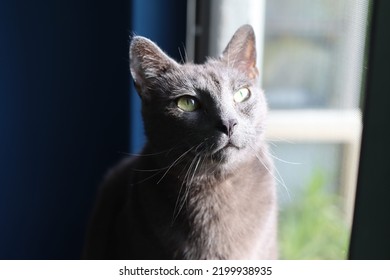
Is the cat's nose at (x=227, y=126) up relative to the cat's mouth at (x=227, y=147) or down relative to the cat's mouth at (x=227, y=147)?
up

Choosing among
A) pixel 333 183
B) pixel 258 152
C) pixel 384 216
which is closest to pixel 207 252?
pixel 258 152

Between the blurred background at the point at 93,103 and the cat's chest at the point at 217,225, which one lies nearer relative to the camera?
the cat's chest at the point at 217,225

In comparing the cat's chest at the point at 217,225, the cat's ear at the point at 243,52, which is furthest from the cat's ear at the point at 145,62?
the cat's chest at the point at 217,225

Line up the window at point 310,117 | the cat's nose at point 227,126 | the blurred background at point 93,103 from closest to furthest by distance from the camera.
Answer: the cat's nose at point 227,126
the blurred background at point 93,103
the window at point 310,117

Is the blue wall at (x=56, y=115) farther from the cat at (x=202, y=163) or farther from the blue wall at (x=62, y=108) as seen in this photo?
the cat at (x=202, y=163)

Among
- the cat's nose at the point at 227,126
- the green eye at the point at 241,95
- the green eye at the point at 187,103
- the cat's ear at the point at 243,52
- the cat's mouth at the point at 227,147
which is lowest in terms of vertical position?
the cat's mouth at the point at 227,147

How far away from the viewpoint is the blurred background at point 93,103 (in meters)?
1.48

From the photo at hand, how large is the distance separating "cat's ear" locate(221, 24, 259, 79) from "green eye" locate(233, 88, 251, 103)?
0.06m

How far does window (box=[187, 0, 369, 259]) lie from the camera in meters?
1.78

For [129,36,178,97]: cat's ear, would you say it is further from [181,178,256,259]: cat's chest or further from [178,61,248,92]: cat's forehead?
[181,178,256,259]: cat's chest

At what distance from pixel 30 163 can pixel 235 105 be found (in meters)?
0.77

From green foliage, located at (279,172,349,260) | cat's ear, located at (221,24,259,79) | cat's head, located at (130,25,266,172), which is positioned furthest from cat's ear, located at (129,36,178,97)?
green foliage, located at (279,172,349,260)

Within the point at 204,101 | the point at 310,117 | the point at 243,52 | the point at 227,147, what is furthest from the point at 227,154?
the point at 310,117

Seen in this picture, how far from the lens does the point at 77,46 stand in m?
1.57
